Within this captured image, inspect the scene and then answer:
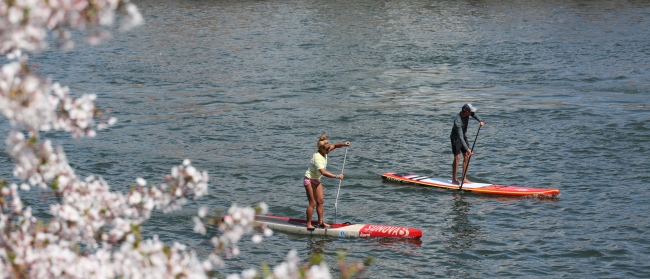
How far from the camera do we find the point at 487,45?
163 ft

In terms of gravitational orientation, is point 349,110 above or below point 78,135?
below

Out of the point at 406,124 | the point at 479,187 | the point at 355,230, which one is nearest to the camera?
the point at 355,230

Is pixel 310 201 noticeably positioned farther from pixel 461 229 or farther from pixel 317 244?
pixel 461 229

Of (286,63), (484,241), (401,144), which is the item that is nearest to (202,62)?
(286,63)

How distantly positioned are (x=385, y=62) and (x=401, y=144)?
1682cm

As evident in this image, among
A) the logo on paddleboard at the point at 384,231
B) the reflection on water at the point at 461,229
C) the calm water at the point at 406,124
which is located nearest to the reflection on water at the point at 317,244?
the calm water at the point at 406,124

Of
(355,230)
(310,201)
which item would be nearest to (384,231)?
(355,230)

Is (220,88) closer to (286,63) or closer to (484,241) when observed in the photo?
(286,63)

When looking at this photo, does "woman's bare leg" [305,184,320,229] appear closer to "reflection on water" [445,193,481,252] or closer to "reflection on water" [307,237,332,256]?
"reflection on water" [307,237,332,256]

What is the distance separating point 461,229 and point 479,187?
306 cm

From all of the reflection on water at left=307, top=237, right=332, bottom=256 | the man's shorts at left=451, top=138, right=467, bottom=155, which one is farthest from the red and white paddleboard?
the man's shorts at left=451, top=138, right=467, bottom=155

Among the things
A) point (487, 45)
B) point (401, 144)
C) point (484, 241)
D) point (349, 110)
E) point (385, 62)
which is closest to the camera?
point (484, 241)

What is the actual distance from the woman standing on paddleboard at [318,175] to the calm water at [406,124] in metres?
0.77

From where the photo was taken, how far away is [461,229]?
2034 cm
